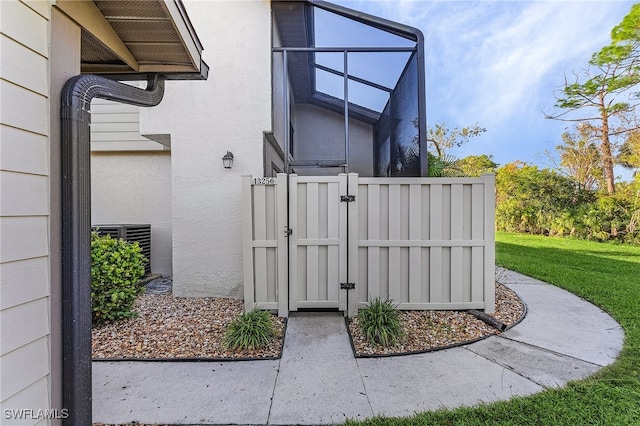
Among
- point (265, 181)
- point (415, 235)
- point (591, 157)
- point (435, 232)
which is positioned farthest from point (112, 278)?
point (591, 157)

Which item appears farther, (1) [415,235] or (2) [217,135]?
(2) [217,135]

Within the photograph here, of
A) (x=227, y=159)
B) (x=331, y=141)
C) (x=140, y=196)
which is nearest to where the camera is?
(x=227, y=159)

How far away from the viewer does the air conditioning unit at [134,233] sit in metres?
4.67

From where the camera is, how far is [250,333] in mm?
2781

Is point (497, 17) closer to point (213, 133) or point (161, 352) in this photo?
point (213, 133)

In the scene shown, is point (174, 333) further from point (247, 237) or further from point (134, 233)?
point (134, 233)

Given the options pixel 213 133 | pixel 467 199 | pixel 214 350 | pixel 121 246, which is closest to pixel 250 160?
pixel 213 133

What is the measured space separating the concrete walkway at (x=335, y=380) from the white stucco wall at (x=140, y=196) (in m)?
3.22

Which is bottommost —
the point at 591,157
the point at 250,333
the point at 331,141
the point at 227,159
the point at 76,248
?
the point at 250,333

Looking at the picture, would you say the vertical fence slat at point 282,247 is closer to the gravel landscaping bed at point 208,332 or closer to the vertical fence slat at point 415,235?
the gravel landscaping bed at point 208,332

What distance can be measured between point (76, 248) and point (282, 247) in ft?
6.93

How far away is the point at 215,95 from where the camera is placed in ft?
13.9

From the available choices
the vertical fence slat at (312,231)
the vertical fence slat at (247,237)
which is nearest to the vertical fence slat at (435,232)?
the vertical fence slat at (312,231)

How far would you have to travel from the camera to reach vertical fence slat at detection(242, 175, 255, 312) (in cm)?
343
